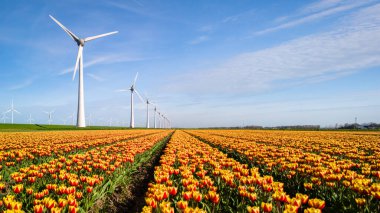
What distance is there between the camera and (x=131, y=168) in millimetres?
11125

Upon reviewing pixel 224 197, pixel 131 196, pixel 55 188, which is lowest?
pixel 131 196

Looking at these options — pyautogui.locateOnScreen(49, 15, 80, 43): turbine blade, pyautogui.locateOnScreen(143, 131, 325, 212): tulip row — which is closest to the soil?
pyautogui.locateOnScreen(143, 131, 325, 212): tulip row

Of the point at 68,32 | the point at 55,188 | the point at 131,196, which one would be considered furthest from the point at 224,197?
the point at 68,32

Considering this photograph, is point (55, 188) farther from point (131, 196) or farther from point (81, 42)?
point (81, 42)

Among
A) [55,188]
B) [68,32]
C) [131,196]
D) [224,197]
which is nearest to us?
[55,188]

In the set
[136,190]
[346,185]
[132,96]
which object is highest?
[132,96]

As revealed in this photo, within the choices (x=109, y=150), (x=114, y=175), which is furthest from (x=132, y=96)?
(x=114, y=175)

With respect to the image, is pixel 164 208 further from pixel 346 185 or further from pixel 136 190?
→ pixel 136 190

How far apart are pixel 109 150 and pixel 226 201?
10.5 m

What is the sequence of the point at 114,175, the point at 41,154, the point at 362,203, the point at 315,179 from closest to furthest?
the point at 362,203, the point at 315,179, the point at 114,175, the point at 41,154

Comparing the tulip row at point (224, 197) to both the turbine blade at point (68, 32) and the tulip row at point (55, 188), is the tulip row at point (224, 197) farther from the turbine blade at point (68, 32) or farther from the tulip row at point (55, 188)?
the turbine blade at point (68, 32)

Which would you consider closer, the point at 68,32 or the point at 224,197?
the point at 224,197

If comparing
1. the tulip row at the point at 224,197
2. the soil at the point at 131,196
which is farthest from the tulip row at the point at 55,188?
the tulip row at the point at 224,197

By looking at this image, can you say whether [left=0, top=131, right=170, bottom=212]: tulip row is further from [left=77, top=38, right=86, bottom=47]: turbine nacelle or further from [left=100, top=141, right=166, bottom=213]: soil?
[left=77, top=38, right=86, bottom=47]: turbine nacelle
